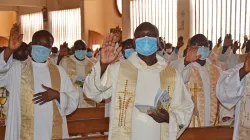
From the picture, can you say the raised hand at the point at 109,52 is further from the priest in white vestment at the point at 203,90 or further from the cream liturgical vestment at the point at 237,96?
the priest in white vestment at the point at 203,90

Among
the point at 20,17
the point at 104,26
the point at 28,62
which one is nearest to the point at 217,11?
the point at 104,26

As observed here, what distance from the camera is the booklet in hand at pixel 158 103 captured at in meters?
3.32

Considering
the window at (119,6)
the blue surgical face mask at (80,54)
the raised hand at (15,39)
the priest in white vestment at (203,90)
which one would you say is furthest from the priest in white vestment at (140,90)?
the window at (119,6)

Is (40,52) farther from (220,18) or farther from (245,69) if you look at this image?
(220,18)

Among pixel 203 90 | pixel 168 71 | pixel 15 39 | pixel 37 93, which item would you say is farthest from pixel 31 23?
pixel 168 71

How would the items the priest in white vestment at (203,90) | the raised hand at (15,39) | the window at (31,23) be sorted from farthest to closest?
the window at (31,23) → the priest in white vestment at (203,90) → the raised hand at (15,39)

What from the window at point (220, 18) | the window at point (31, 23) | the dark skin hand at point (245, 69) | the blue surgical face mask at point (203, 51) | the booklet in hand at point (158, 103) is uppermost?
the window at point (31, 23)

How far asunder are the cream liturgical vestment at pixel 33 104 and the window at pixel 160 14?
38.7ft

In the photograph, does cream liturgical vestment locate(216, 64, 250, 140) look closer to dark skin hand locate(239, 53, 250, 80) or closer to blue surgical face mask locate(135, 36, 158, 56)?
dark skin hand locate(239, 53, 250, 80)

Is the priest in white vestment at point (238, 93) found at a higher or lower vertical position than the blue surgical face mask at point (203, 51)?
lower

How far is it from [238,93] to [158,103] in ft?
3.44

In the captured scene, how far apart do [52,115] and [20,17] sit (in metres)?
21.9

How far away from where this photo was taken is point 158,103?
334 cm

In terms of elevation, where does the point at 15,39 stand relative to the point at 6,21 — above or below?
below
